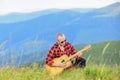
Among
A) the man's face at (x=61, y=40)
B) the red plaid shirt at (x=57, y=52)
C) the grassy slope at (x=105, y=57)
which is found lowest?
the grassy slope at (x=105, y=57)

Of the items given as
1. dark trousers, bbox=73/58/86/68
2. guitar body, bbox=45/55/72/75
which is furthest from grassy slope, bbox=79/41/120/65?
guitar body, bbox=45/55/72/75

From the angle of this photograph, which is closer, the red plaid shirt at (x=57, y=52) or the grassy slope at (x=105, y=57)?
the grassy slope at (x=105, y=57)

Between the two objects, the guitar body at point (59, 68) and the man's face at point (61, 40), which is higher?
the man's face at point (61, 40)

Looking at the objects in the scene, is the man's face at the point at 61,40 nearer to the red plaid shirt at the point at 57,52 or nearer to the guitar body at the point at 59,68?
the red plaid shirt at the point at 57,52

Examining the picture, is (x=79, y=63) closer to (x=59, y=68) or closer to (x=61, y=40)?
(x=59, y=68)

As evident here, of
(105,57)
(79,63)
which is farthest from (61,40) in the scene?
(105,57)

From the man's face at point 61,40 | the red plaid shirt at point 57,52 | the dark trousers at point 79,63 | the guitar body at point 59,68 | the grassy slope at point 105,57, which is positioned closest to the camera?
the grassy slope at point 105,57

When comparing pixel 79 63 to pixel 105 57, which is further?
pixel 105 57

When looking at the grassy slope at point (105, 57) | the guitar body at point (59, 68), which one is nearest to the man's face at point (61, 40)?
the guitar body at point (59, 68)

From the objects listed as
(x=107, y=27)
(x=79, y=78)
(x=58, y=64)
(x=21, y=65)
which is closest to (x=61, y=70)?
(x=58, y=64)

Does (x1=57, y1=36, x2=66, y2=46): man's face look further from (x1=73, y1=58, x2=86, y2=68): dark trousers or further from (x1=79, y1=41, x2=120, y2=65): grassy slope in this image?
(x1=79, y1=41, x2=120, y2=65): grassy slope

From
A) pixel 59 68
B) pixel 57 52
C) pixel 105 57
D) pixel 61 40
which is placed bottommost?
pixel 105 57

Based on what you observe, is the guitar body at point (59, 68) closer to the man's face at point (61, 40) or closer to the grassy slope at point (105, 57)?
the man's face at point (61, 40)

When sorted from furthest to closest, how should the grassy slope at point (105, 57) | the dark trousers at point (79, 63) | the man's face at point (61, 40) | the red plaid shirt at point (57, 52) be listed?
the dark trousers at point (79, 63), the red plaid shirt at point (57, 52), the man's face at point (61, 40), the grassy slope at point (105, 57)
